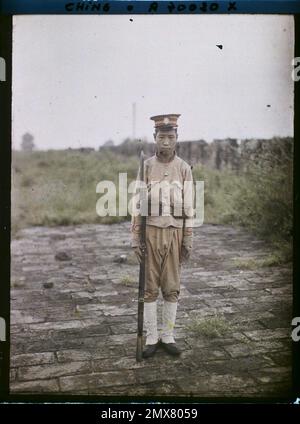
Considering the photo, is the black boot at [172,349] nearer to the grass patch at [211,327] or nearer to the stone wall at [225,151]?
the grass patch at [211,327]

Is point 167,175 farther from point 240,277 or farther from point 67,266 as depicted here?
point 67,266

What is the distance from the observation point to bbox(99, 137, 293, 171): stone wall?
5600mm

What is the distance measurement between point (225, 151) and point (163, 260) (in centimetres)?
358

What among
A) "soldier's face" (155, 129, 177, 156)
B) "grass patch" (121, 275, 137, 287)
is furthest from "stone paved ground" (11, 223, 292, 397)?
"soldier's face" (155, 129, 177, 156)

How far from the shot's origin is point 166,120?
157 inches

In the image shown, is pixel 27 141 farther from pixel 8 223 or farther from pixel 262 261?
pixel 262 261

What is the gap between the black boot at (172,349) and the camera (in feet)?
13.5

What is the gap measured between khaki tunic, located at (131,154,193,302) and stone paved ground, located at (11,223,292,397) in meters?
0.66

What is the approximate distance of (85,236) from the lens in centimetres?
873

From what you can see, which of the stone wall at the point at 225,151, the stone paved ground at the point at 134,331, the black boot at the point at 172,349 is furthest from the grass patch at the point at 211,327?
the stone wall at the point at 225,151

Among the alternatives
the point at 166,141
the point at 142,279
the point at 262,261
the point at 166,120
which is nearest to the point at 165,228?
the point at 142,279

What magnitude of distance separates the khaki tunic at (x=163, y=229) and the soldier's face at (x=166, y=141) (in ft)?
0.35

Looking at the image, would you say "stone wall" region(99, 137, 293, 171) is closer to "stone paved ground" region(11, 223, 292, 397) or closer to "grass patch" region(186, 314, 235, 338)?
"stone paved ground" region(11, 223, 292, 397)
